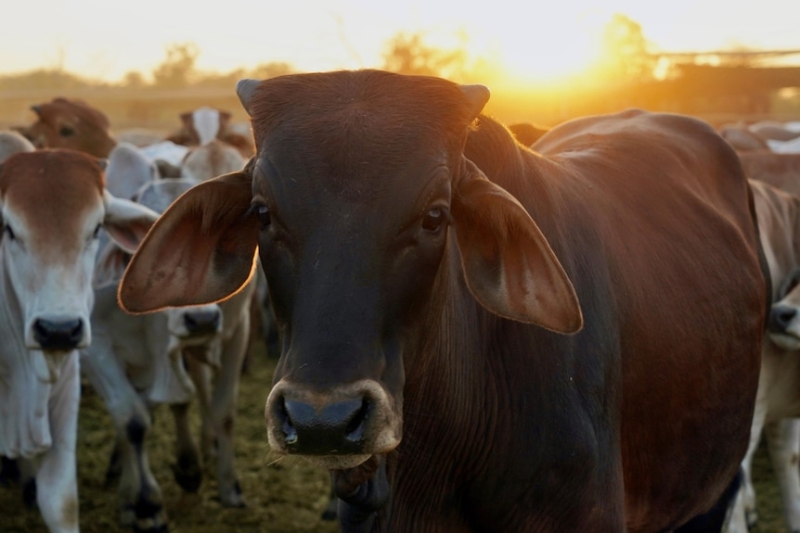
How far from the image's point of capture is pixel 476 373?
292 cm

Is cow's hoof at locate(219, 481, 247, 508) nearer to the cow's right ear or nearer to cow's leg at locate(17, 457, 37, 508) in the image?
cow's leg at locate(17, 457, 37, 508)

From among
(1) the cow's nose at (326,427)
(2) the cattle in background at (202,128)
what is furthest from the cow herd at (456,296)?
(2) the cattle in background at (202,128)

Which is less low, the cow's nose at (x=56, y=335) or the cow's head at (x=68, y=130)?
the cow's nose at (x=56, y=335)

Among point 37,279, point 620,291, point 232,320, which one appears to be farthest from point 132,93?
point 620,291

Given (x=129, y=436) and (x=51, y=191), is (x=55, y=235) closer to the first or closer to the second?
(x=51, y=191)

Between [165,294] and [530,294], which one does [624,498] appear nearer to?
[530,294]

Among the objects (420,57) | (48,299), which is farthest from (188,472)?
(420,57)

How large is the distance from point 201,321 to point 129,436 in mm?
768

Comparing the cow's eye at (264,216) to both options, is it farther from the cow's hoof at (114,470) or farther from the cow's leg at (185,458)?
the cow's hoof at (114,470)

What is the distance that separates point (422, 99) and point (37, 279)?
97.9 inches

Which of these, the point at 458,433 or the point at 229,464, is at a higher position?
the point at 458,433

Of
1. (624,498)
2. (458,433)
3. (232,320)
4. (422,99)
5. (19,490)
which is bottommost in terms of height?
(19,490)

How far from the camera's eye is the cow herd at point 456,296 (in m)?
2.41

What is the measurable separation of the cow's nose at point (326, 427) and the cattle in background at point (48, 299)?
2.35 m
